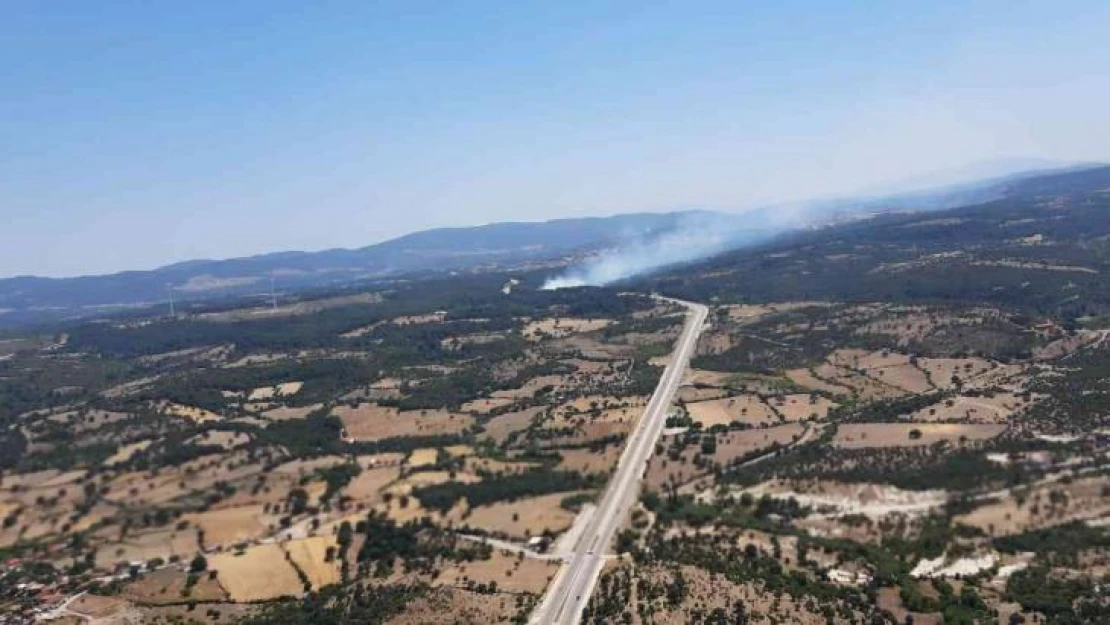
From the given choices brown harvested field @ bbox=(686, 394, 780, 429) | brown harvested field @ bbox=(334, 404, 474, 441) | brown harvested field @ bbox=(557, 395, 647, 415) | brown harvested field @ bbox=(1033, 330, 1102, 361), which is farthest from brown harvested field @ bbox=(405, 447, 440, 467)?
brown harvested field @ bbox=(1033, 330, 1102, 361)

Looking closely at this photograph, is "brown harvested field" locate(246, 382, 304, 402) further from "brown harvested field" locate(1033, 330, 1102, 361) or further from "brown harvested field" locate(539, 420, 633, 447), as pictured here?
"brown harvested field" locate(1033, 330, 1102, 361)

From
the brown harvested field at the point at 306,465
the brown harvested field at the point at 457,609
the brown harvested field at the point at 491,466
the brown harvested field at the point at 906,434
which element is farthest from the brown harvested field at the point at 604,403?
the brown harvested field at the point at 457,609

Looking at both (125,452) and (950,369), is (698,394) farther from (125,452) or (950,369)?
→ (125,452)

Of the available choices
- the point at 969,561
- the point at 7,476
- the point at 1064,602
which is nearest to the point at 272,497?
the point at 7,476

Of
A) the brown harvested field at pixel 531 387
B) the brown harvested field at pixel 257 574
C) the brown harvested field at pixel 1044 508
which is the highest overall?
the brown harvested field at pixel 531 387

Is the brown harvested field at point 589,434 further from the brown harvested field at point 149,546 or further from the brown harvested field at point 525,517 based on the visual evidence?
the brown harvested field at point 149,546

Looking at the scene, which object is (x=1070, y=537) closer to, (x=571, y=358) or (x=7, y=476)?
(x=571, y=358)
